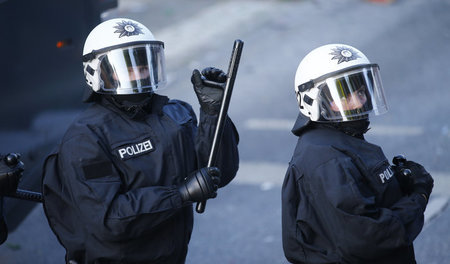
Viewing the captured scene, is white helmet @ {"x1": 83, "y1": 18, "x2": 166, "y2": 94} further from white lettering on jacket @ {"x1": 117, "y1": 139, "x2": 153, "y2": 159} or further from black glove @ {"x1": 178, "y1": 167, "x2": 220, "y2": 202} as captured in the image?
black glove @ {"x1": 178, "y1": 167, "x2": 220, "y2": 202}

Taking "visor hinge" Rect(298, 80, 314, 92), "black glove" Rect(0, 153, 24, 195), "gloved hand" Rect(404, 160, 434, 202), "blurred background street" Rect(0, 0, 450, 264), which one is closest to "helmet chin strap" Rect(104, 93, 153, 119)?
"black glove" Rect(0, 153, 24, 195)

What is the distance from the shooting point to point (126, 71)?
3322 mm

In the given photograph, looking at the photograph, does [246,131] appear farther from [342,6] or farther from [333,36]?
[342,6]

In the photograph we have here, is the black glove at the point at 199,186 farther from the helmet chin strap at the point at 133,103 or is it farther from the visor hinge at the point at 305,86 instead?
the visor hinge at the point at 305,86

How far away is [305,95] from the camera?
322 centimetres

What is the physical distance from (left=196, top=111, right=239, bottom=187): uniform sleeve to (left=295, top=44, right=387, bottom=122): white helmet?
493 millimetres

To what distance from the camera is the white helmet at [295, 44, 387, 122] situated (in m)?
3.13

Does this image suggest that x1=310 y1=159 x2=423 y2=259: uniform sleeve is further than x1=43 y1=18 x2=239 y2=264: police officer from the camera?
No

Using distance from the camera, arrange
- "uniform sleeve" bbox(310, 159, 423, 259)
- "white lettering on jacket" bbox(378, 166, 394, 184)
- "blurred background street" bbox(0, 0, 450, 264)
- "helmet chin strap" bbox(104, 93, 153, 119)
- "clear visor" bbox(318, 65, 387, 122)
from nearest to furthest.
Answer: "uniform sleeve" bbox(310, 159, 423, 259) < "white lettering on jacket" bbox(378, 166, 394, 184) < "clear visor" bbox(318, 65, 387, 122) < "helmet chin strap" bbox(104, 93, 153, 119) < "blurred background street" bbox(0, 0, 450, 264)

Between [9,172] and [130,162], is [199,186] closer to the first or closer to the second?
[130,162]

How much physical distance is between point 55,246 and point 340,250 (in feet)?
10.6

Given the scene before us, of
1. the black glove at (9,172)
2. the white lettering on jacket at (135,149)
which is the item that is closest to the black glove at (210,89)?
the white lettering on jacket at (135,149)

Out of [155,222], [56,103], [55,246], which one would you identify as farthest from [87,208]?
[55,246]

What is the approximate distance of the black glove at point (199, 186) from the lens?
3.09 meters
